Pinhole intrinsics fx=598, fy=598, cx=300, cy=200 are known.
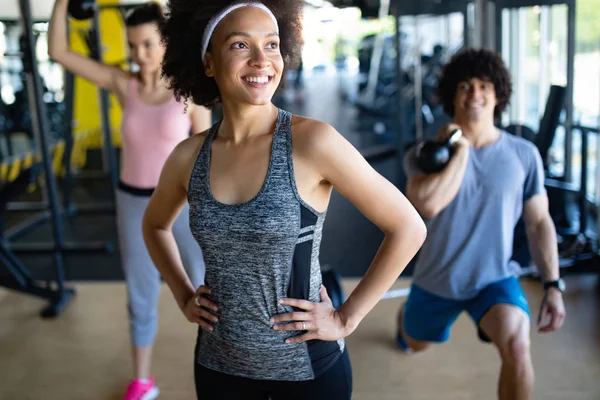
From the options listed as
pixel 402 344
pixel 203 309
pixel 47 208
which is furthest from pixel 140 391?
pixel 47 208

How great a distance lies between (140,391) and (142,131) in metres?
0.93

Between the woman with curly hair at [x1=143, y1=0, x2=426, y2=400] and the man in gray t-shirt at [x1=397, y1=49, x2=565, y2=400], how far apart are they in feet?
2.16

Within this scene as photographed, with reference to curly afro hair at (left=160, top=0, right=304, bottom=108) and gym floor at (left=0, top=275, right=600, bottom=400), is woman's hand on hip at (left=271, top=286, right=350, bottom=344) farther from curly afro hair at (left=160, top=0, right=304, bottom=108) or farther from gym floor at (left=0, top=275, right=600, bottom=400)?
gym floor at (left=0, top=275, right=600, bottom=400)

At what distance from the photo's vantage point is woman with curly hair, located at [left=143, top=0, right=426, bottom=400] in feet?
3.31

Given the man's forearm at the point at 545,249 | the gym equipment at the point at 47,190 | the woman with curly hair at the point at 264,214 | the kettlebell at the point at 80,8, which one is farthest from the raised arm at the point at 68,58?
the man's forearm at the point at 545,249

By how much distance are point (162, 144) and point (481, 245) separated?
1.02 meters

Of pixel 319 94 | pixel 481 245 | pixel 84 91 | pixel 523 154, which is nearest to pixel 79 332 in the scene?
pixel 481 245

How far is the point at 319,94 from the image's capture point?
12.5 m

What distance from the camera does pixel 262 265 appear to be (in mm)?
1031

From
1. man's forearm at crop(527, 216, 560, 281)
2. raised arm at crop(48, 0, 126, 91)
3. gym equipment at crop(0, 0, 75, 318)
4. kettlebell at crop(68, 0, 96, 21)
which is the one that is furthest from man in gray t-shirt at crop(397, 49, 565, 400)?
gym equipment at crop(0, 0, 75, 318)

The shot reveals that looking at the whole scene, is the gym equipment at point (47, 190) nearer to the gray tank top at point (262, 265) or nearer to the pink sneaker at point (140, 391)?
Answer: the pink sneaker at point (140, 391)

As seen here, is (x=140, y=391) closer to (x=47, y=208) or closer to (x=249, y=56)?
(x=249, y=56)

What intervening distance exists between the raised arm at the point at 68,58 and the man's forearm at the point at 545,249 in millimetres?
1410

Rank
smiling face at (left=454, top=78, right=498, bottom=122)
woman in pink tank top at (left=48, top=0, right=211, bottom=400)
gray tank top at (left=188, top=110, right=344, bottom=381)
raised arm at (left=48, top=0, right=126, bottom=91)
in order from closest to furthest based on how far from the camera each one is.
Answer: gray tank top at (left=188, top=110, right=344, bottom=381)
smiling face at (left=454, top=78, right=498, bottom=122)
woman in pink tank top at (left=48, top=0, right=211, bottom=400)
raised arm at (left=48, top=0, right=126, bottom=91)
